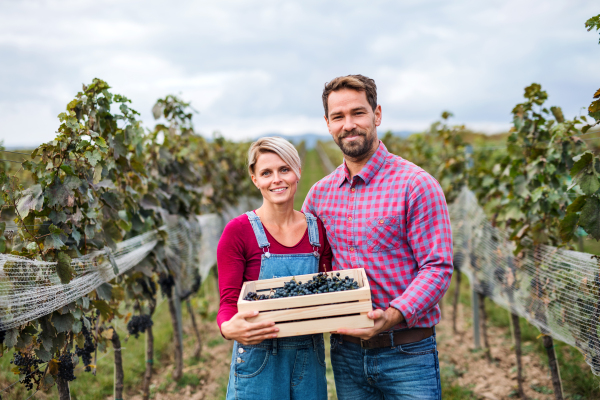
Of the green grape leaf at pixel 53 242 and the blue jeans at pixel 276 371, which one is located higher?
the green grape leaf at pixel 53 242

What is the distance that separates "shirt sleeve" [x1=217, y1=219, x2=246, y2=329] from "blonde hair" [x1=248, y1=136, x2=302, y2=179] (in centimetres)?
34

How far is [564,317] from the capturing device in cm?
271

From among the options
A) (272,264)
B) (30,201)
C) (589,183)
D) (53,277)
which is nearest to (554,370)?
(589,183)

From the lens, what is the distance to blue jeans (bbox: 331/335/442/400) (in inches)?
77.4

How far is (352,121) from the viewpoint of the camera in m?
2.06

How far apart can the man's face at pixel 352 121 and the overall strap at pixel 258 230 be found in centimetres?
53

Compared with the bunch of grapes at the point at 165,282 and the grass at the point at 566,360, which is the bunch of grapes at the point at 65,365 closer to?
the bunch of grapes at the point at 165,282

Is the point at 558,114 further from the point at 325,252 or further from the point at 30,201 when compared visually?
the point at 30,201

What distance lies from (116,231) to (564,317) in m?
2.75

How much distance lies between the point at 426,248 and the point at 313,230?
52cm

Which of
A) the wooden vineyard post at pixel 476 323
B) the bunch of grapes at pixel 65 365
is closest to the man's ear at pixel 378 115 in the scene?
the bunch of grapes at pixel 65 365

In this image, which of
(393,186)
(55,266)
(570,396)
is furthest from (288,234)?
(570,396)

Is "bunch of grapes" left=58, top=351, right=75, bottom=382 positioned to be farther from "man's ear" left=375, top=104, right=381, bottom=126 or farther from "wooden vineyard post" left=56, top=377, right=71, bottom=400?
"man's ear" left=375, top=104, right=381, bottom=126

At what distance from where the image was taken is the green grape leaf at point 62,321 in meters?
2.14
